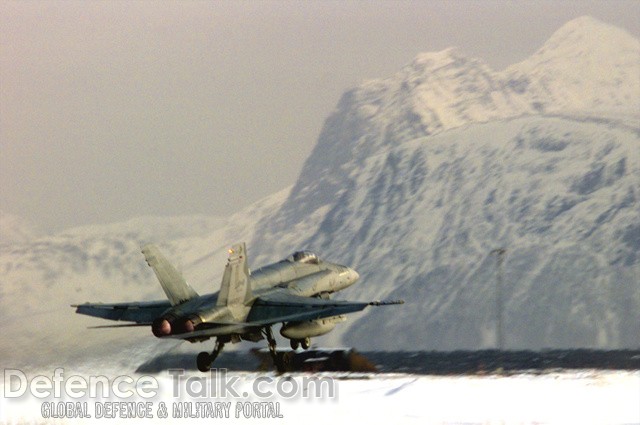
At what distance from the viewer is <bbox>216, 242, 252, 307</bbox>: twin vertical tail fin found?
59656 millimetres

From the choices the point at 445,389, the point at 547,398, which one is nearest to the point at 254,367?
the point at 445,389

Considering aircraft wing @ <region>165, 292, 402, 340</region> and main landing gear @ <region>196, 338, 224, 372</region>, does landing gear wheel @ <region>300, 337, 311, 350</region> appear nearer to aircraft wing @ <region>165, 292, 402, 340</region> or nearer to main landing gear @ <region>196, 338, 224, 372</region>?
aircraft wing @ <region>165, 292, 402, 340</region>

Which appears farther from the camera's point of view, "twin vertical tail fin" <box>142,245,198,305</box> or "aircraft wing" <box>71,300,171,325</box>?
"aircraft wing" <box>71,300,171,325</box>

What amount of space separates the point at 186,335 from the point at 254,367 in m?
8.09

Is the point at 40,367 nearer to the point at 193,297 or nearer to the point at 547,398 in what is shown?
the point at 193,297

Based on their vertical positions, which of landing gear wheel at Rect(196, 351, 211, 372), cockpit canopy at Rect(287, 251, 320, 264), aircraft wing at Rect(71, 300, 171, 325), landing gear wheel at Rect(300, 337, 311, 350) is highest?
cockpit canopy at Rect(287, 251, 320, 264)

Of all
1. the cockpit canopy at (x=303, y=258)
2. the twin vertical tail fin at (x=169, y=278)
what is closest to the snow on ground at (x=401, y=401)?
the twin vertical tail fin at (x=169, y=278)

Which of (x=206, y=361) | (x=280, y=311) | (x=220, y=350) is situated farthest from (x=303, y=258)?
(x=206, y=361)

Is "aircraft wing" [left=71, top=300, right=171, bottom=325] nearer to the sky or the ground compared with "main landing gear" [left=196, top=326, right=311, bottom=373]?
nearer to the sky

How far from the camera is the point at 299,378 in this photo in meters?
52.9

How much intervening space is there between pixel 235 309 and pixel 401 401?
13.6 m

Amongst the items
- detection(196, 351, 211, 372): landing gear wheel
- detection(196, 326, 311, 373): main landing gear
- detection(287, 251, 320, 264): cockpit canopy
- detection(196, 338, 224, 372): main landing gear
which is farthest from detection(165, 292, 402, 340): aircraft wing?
detection(287, 251, 320, 264): cockpit canopy

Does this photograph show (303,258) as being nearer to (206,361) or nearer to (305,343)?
(305,343)

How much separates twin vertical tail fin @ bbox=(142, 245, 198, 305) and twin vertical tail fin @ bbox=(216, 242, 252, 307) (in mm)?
1786
